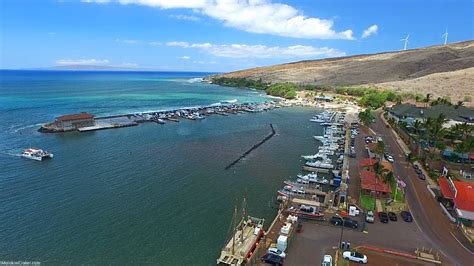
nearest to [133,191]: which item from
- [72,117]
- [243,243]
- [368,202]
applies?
[243,243]

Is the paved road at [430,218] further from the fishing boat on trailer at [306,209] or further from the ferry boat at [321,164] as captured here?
the fishing boat on trailer at [306,209]

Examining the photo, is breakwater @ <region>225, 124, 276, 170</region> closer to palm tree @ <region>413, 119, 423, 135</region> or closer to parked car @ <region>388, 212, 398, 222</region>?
parked car @ <region>388, 212, 398, 222</region>

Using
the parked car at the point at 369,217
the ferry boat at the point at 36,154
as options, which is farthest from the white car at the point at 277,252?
the ferry boat at the point at 36,154

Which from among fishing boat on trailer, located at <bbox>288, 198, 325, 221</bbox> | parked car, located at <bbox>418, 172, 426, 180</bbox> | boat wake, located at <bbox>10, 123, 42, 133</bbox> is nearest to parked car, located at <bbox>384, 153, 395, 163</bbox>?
parked car, located at <bbox>418, 172, 426, 180</bbox>

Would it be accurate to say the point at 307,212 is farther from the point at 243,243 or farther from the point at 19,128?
the point at 19,128

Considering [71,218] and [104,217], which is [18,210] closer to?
[71,218]

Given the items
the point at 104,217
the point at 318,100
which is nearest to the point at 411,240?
the point at 104,217
